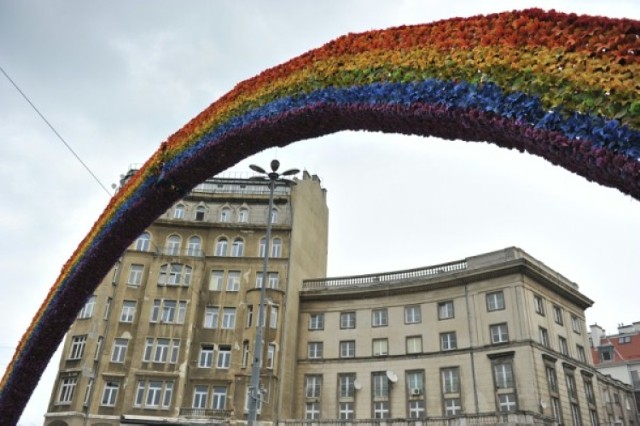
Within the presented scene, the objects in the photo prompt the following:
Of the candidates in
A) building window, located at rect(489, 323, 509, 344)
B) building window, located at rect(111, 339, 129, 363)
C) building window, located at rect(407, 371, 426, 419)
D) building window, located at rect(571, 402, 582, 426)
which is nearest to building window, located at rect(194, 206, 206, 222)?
building window, located at rect(111, 339, 129, 363)

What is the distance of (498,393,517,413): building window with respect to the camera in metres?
36.7

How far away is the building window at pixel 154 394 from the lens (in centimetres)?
3928

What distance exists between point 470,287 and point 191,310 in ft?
70.6

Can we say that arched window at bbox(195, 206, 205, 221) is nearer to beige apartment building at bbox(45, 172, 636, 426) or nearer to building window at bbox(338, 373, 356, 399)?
beige apartment building at bbox(45, 172, 636, 426)

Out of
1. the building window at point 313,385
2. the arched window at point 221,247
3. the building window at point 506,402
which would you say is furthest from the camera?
the arched window at point 221,247

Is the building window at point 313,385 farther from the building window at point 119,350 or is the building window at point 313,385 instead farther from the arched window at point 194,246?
the building window at point 119,350

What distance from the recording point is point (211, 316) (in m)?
42.9

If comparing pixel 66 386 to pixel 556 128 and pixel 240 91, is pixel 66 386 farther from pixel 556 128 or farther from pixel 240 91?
pixel 556 128

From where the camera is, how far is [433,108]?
5242mm

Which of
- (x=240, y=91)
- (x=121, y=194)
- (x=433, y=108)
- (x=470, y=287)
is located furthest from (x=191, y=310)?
(x=433, y=108)

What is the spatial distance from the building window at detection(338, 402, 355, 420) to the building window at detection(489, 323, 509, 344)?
1179 centimetres

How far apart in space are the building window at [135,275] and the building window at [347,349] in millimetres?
17134

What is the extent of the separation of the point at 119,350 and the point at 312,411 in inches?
609

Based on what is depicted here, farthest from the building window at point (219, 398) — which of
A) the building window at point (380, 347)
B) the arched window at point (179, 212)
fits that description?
the arched window at point (179, 212)
